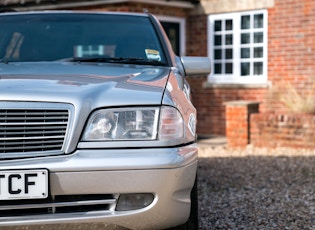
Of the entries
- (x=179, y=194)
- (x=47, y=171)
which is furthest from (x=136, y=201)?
(x=47, y=171)

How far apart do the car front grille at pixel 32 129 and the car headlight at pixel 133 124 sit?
Result: 15 centimetres

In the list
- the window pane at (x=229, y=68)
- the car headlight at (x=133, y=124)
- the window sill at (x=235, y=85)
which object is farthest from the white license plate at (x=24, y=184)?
the window pane at (x=229, y=68)

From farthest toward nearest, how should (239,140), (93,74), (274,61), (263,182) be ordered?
(274,61) < (239,140) < (263,182) < (93,74)

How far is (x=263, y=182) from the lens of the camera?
5719 mm

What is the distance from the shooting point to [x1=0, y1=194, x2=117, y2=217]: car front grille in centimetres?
232

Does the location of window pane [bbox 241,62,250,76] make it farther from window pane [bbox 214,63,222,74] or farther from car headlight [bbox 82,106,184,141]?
car headlight [bbox 82,106,184,141]

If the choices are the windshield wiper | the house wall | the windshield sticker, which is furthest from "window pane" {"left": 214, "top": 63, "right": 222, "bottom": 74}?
the windshield wiper

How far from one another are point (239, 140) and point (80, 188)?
21.2 feet

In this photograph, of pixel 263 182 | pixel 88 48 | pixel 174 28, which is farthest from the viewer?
pixel 174 28

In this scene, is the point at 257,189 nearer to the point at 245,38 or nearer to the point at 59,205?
the point at 59,205

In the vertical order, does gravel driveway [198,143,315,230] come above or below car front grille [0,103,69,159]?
below

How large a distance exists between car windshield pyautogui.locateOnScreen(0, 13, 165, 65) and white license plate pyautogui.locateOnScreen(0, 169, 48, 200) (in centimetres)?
154

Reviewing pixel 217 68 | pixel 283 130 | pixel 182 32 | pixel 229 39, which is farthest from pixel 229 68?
pixel 283 130

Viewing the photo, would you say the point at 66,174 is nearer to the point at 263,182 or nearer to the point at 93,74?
the point at 93,74
